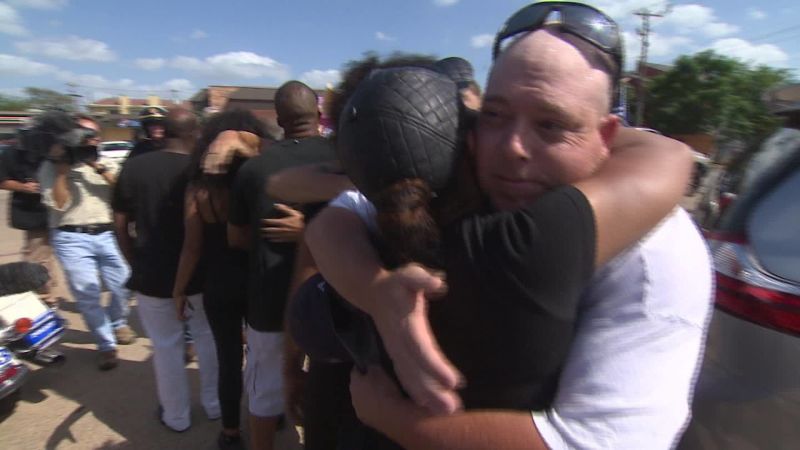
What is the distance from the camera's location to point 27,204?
466 centimetres

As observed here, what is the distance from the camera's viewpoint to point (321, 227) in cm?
91

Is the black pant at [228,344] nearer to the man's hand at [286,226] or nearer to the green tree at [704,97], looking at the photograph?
the man's hand at [286,226]

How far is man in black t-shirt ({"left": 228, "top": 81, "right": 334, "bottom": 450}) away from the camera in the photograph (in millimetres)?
2271

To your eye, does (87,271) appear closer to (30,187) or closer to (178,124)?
(30,187)

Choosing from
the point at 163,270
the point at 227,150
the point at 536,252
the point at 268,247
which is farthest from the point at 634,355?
the point at 163,270

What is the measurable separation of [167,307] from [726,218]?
2.95 m

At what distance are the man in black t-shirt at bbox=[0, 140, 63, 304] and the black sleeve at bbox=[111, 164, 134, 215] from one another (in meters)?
1.79

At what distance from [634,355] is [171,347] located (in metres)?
2.97

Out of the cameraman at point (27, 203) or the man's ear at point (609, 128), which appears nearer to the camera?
the man's ear at point (609, 128)

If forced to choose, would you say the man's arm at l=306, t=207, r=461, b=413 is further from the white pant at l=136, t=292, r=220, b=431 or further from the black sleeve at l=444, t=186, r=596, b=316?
the white pant at l=136, t=292, r=220, b=431

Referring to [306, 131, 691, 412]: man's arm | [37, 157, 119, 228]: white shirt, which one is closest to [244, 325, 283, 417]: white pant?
[306, 131, 691, 412]: man's arm

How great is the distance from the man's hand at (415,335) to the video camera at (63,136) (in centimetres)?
392

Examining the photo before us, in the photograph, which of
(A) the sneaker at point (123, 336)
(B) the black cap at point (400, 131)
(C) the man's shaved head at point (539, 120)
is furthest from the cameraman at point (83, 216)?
(C) the man's shaved head at point (539, 120)

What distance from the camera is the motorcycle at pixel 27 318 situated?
334 centimetres
